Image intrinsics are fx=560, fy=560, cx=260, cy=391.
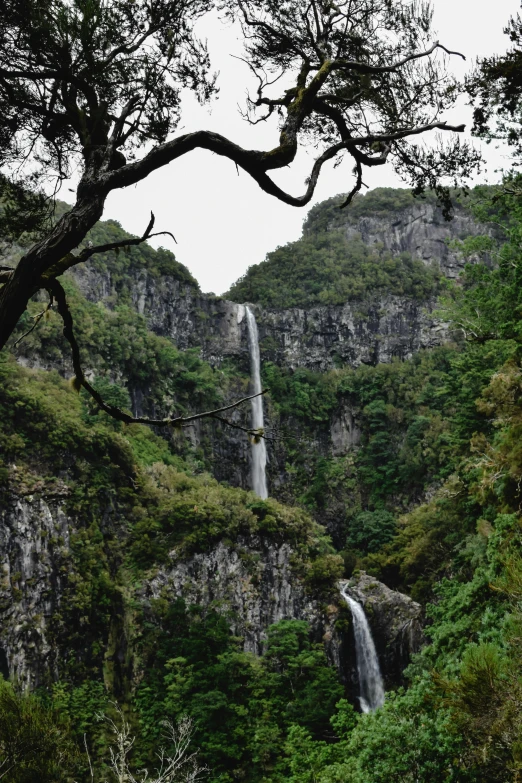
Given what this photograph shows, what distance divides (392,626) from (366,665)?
1.40 m

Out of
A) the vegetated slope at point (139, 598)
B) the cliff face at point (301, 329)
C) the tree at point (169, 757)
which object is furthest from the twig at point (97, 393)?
the cliff face at point (301, 329)

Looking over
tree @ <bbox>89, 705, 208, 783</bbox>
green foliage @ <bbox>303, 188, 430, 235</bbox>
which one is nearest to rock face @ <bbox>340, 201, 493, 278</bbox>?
green foliage @ <bbox>303, 188, 430, 235</bbox>

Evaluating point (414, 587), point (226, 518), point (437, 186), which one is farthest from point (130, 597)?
point (437, 186)

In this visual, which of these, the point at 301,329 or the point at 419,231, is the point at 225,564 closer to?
the point at 301,329

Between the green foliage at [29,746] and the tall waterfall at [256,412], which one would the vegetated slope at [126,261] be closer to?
the tall waterfall at [256,412]

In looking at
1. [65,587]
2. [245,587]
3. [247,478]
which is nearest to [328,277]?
[247,478]

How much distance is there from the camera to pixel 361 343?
1588 inches

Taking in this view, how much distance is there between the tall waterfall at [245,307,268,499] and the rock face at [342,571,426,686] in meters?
12.4

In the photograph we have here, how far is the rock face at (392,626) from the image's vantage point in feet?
54.5

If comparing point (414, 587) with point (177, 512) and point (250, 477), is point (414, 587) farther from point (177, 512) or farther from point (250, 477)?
point (250, 477)

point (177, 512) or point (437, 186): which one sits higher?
point (437, 186)

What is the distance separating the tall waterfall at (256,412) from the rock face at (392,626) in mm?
12449

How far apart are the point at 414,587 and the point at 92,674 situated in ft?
33.5

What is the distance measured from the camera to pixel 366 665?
1700 cm
